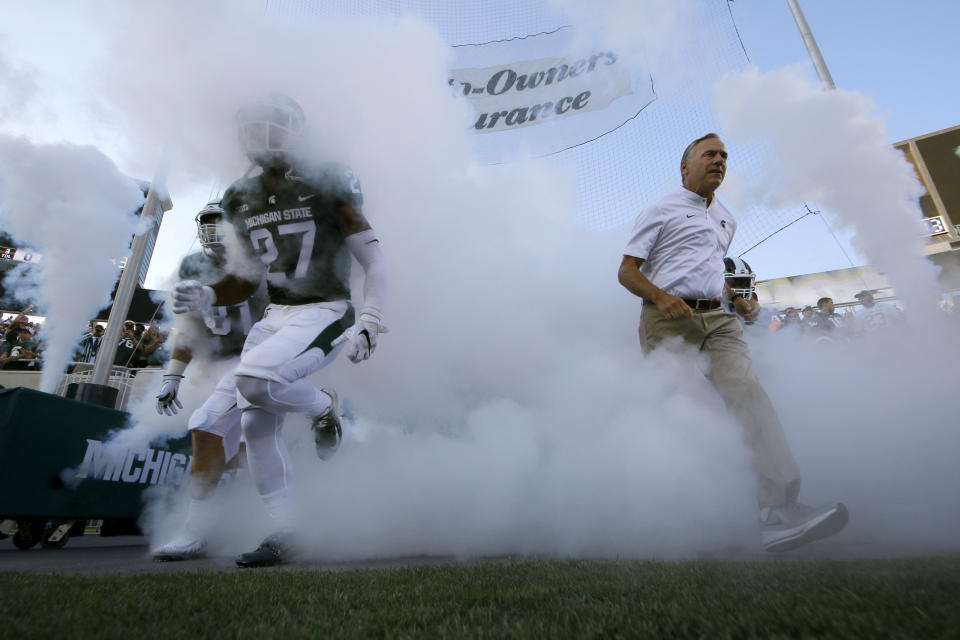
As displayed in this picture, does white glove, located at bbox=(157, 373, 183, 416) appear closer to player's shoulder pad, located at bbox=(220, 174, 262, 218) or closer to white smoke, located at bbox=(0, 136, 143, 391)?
player's shoulder pad, located at bbox=(220, 174, 262, 218)

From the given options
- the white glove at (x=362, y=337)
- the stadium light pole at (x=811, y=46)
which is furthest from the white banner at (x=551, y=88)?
the white glove at (x=362, y=337)

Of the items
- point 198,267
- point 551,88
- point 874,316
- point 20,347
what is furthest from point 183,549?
point 551,88

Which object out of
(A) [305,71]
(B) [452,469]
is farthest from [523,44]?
(B) [452,469]

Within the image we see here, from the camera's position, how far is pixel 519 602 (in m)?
1.35

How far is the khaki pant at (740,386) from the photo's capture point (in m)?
2.44

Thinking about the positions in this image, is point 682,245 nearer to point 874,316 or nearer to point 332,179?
point 332,179

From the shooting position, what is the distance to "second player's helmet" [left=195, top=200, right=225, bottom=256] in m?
3.30

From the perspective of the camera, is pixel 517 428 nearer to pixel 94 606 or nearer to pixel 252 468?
pixel 252 468

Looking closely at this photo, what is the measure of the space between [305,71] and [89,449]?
277cm

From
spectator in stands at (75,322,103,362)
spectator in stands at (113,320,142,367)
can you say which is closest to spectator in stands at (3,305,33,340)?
spectator in stands at (75,322,103,362)

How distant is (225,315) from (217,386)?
0.58 m

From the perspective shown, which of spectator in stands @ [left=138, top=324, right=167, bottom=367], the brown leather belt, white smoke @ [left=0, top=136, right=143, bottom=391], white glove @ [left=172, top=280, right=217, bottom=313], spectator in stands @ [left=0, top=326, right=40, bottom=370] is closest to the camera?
white glove @ [left=172, top=280, right=217, bottom=313]

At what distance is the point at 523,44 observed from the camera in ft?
24.7

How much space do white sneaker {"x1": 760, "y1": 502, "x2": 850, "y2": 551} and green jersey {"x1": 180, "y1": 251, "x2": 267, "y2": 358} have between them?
9.75 feet
